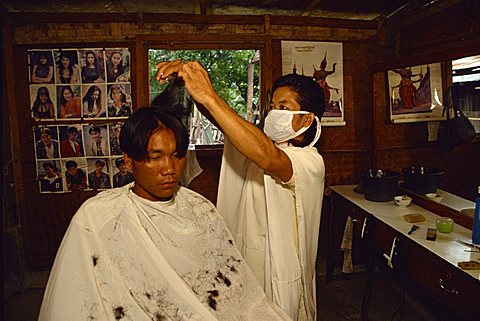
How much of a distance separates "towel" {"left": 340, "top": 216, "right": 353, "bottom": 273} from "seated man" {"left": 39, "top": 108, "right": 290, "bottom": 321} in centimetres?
170

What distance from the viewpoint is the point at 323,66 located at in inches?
134

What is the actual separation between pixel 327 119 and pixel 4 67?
107 inches

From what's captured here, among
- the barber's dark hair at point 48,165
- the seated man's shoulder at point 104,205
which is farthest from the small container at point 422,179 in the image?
the barber's dark hair at point 48,165

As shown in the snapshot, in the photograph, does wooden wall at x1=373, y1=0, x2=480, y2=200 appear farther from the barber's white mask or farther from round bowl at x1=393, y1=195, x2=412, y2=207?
the barber's white mask

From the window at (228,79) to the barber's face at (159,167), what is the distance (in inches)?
80.7

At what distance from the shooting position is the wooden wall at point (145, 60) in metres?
3.17

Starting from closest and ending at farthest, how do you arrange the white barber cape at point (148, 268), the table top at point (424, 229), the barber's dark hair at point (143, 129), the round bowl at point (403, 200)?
1. the white barber cape at point (148, 268)
2. the barber's dark hair at point (143, 129)
3. the table top at point (424, 229)
4. the round bowl at point (403, 200)

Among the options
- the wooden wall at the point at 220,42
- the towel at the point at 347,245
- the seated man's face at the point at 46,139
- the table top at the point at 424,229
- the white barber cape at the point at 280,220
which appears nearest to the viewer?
the white barber cape at the point at 280,220

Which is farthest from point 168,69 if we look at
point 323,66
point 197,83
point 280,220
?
point 323,66

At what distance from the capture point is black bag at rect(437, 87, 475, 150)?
2301 millimetres

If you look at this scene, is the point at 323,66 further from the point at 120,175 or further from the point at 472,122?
the point at 120,175

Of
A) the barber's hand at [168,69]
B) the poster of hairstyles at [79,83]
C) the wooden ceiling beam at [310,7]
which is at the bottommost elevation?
the barber's hand at [168,69]

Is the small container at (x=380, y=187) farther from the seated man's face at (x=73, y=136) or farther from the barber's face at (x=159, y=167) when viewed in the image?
the seated man's face at (x=73, y=136)

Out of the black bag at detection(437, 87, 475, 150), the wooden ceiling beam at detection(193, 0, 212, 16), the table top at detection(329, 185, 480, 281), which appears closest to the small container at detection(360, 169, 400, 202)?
the table top at detection(329, 185, 480, 281)
